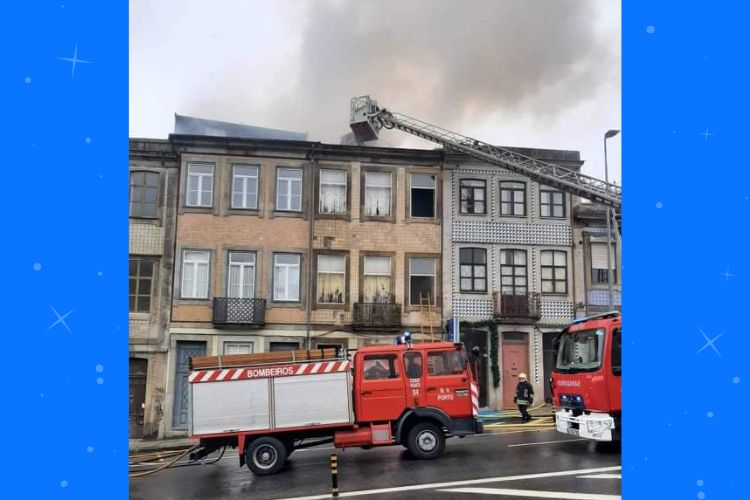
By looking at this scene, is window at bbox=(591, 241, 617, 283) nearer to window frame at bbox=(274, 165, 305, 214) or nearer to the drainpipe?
the drainpipe

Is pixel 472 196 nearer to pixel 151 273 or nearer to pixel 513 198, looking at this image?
pixel 513 198

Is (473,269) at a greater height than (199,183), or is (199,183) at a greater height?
(199,183)

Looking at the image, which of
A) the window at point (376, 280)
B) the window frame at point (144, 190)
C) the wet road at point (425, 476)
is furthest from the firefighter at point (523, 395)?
the window frame at point (144, 190)

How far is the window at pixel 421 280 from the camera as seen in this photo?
10109mm

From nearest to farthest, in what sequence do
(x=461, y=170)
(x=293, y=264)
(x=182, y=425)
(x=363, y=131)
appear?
(x=182, y=425), (x=363, y=131), (x=293, y=264), (x=461, y=170)

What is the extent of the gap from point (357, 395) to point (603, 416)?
328 cm

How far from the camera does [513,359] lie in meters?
10.5

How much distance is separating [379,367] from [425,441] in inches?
47.7

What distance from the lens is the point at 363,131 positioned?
360 inches

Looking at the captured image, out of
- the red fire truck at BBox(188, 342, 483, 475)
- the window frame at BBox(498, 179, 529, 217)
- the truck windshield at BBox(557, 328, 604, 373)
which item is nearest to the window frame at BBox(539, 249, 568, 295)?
the window frame at BBox(498, 179, 529, 217)

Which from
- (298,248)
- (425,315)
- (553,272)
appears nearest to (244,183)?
(298,248)

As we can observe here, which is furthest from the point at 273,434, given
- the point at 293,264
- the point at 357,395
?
the point at 293,264

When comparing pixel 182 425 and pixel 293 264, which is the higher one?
pixel 293 264

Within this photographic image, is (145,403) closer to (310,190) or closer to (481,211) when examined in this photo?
(310,190)
